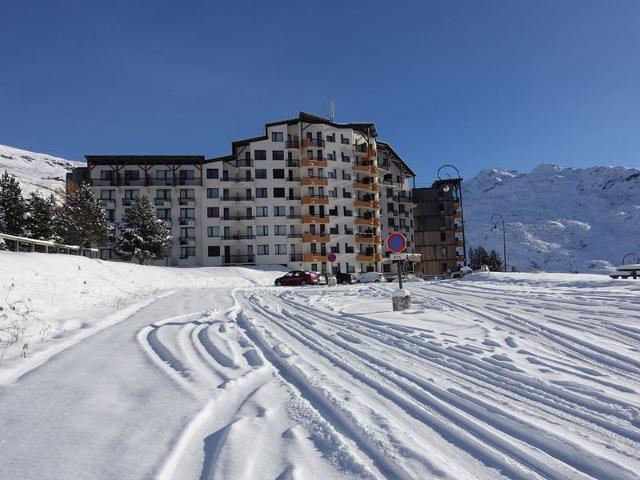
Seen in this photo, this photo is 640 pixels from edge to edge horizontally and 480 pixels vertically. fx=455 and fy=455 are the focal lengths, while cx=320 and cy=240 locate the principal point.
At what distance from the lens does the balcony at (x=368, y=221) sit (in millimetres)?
70438

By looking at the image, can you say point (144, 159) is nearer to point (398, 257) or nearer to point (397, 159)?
point (397, 159)

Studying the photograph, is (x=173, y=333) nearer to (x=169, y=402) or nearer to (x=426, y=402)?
(x=169, y=402)

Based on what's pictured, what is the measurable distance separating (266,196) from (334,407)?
63169 millimetres

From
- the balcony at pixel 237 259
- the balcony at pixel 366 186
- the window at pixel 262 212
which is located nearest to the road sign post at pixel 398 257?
the balcony at pixel 237 259

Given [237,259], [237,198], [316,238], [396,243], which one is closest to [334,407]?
[396,243]

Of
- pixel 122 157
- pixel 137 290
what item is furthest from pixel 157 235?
pixel 137 290

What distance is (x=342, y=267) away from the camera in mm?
68000

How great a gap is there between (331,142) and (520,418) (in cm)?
6825

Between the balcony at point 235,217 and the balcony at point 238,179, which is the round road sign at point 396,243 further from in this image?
the balcony at point 238,179

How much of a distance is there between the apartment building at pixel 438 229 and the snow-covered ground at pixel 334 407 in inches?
3118

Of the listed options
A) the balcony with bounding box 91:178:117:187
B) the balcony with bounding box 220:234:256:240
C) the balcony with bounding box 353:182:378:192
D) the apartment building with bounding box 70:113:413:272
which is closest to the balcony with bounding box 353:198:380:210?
the apartment building with bounding box 70:113:413:272

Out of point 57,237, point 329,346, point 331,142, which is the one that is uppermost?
point 331,142

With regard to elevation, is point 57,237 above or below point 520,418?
above

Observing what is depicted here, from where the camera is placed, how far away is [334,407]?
179 inches
